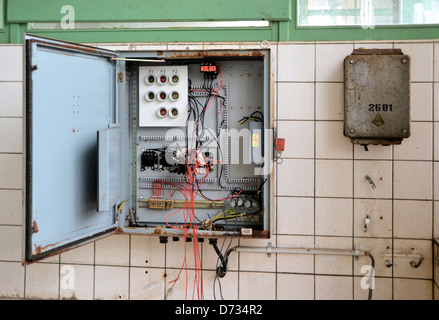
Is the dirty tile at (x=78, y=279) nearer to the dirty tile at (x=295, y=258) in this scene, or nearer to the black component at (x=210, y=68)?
the dirty tile at (x=295, y=258)

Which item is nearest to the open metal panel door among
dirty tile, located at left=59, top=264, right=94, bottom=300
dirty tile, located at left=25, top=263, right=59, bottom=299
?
dirty tile, located at left=59, top=264, right=94, bottom=300

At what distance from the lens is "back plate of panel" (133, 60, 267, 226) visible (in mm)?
1848

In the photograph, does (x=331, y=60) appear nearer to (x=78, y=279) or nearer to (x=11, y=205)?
(x=78, y=279)

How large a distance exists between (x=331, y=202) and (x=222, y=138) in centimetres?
79

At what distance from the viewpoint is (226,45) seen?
194 centimetres

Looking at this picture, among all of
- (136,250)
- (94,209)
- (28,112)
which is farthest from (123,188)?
(28,112)

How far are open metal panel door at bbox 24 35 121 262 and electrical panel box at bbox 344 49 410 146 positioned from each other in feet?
4.53

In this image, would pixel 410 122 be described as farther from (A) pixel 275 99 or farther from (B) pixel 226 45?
(B) pixel 226 45

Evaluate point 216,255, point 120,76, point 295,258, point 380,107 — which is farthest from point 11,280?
point 380,107

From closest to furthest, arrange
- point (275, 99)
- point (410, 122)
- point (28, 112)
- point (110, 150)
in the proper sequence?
point (28, 112), point (110, 150), point (410, 122), point (275, 99)

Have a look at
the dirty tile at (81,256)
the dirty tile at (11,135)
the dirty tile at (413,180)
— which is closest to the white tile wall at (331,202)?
the dirty tile at (413,180)

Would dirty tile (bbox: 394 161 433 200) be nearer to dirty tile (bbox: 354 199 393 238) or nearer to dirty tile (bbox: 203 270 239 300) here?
dirty tile (bbox: 354 199 393 238)

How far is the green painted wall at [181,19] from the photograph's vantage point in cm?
188

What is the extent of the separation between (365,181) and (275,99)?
2.47 feet
